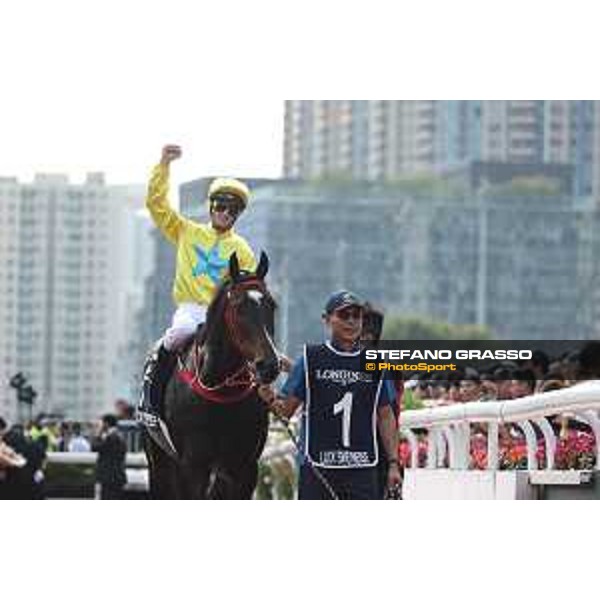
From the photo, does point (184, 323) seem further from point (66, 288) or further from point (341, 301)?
point (341, 301)

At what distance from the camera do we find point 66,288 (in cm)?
2361

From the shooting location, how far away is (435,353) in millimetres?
23688

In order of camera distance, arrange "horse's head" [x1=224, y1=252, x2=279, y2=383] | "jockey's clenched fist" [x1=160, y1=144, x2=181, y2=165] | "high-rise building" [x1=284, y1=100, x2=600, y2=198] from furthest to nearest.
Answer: "high-rise building" [x1=284, y1=100, x2=600, y2=198]
"jockey's clenched fist" [x1=160, y1=144, x2=181, y2=165]
"horse's head" [x1=224, y1=252, x2=279, y2=383]

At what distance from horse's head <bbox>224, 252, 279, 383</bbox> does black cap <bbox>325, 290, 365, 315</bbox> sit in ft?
0.95

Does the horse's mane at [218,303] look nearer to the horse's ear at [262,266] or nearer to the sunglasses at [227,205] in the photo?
the horse's ear at [262,266]

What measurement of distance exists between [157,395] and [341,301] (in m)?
1.03

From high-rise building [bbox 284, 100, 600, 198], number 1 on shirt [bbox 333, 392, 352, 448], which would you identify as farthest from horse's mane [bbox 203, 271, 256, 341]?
number 1 on shirt [bbox 333, 392, 352, 448]

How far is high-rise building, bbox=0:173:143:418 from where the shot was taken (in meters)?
23.5

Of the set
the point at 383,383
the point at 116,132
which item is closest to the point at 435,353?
the point at 383,383

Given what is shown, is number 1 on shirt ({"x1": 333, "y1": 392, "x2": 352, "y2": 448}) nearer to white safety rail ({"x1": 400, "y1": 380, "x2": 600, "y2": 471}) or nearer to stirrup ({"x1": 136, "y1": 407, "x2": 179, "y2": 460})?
white safety rail ({"x1": 400, "y1": 380, "x2": 600, "y2": 471})

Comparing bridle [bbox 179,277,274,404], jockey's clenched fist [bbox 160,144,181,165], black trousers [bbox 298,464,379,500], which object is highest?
jockey's clenched fist [bbox 160,144,181,165]

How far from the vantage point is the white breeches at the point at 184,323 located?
77.1 feet

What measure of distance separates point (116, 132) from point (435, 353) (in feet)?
6.36

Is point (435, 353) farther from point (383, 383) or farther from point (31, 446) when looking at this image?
point (31, 446)
